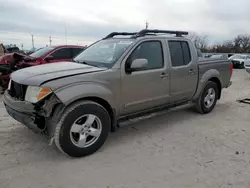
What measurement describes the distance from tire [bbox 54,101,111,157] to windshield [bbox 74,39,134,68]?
2.51ft

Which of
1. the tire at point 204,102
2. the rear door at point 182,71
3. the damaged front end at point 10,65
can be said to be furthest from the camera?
the damaged front end at point 10,65

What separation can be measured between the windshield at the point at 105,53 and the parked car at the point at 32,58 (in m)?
3.85

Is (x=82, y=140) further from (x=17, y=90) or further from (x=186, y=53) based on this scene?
(x=186, y=53)

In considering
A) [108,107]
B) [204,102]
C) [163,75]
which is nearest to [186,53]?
[163,75]

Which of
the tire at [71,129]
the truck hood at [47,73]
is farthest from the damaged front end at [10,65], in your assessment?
the tire at [71,129]

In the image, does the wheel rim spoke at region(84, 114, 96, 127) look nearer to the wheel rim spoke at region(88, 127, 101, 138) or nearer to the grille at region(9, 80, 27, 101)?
the wheel rim spoke at region(88, 127, 101, 138)

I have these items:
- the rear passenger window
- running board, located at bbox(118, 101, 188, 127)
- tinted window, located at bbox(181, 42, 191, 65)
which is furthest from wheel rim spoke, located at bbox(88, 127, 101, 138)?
tinted window, located at bbox(181, 42, 191, 65)

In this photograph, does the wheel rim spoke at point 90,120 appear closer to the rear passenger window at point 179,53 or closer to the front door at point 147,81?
the front door at point 147,81

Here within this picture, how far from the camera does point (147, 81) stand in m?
4.14

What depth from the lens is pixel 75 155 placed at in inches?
133

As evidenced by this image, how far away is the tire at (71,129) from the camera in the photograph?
3.21m

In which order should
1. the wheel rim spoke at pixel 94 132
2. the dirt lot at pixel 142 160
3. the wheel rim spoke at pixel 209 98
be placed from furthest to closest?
the wheel rim spoke at pixel 209 98 → the wheel rim spoke at pixel 94 132 → the dirt lot at pixel 142 160

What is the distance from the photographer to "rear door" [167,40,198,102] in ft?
15.2

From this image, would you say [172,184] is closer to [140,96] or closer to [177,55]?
[140,96]
